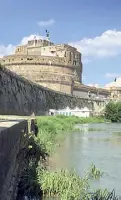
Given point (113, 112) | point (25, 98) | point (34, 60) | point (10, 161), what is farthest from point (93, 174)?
point (34, 60)

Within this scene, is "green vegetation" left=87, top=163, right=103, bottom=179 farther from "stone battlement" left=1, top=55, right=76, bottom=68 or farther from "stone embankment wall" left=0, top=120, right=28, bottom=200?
"stone battlement" left=1, top=55, right=76, bottom=68

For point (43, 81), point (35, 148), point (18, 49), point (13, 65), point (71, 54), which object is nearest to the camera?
point (35, 148)

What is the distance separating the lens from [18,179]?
8.62 meters

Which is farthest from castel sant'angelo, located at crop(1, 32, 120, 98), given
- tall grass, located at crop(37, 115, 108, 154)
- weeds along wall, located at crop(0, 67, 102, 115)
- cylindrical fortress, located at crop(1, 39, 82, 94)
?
tall grass, located at crop(37, 115, 108, 154)

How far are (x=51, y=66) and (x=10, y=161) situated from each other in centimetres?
7472

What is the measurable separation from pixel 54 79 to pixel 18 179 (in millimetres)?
68155

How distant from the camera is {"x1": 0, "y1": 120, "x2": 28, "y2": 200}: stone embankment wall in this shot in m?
5.39

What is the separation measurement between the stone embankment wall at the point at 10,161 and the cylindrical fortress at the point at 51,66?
65.1 meters

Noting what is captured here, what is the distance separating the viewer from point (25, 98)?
40.7 m

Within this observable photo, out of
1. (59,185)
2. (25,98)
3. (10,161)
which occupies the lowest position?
(59,185)

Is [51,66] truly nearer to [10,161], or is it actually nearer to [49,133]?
[49,133]

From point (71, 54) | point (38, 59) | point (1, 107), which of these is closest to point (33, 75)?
point (38, 59)

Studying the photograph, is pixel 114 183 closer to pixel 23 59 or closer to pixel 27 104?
pixel 27 104

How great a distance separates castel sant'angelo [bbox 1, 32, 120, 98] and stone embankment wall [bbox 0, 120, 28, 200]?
65.1 meters
